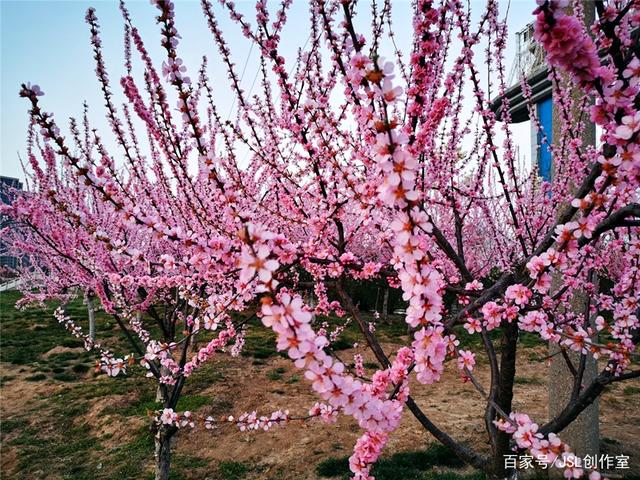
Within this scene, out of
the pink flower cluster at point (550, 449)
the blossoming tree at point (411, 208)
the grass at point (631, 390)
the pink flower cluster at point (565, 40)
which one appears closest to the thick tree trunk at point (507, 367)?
the blossoming tree at point (411, 208)

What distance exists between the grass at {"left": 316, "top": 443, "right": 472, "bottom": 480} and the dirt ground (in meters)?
0.18

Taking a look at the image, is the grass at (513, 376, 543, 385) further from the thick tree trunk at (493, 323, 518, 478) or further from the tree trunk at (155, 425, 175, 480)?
the tree trunk at (155, 425, 175, 480)

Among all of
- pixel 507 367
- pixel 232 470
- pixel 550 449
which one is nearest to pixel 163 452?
pixel 232 470

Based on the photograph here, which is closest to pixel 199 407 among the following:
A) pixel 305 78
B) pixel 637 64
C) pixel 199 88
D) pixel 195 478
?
pixel 195 478

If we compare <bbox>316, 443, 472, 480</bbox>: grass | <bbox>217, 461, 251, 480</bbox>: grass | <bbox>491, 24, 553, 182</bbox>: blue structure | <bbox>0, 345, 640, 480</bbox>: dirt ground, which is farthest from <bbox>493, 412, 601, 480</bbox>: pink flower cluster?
<bbox>491, 24, 553, 182</bbox>: blue structure

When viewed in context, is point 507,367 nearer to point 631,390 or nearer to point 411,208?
→ point 411,208

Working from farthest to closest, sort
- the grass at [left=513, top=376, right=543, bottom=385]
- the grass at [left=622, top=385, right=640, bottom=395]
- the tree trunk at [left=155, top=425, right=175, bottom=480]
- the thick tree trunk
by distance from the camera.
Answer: the grass at [left=513, top=376, right=543, bottom=385] < the grass at [left=622, top=385, right=640, bottom=395] < the tree trunk at [left=155, top=425, right=175, bottom=480] < the thick tree trunk

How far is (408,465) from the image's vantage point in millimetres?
4762

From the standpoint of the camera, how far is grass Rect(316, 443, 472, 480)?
447 cm

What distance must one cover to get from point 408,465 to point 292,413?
2.33 meters

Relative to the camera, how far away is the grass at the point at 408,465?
14.7 feet

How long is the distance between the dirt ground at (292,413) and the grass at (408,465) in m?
0.18

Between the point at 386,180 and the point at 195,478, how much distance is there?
5207mm

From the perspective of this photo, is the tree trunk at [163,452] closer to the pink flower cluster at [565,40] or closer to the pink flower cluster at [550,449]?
the pink flower cluster at [550,449]
